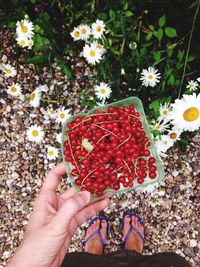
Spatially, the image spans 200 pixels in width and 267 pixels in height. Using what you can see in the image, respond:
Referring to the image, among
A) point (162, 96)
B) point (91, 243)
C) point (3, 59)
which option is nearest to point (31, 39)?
point (3, 59)

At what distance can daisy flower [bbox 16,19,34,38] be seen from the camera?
196cm

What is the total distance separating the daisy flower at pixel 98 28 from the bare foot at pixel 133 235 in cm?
103

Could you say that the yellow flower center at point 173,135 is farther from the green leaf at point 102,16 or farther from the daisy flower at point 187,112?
the green leaf at point 102,16

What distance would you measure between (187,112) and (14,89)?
1093 millimetres

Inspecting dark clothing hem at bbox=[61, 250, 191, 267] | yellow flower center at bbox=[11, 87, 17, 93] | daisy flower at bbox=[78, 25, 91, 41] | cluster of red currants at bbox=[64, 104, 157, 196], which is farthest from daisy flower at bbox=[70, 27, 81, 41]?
dark clothing hem at bbox=[61, 250, 191, 267]

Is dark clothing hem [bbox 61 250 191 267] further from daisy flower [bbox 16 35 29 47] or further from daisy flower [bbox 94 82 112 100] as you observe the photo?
daisy flower [bbox 16 35 29 47]

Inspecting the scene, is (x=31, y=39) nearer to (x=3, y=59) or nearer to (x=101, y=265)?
(x=3, y=59)

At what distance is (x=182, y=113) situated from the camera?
1.60 m

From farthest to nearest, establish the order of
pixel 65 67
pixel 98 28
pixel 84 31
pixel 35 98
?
pixel 35 98 → pixel 65 67 → pixel 84 31 → pixel 98 28

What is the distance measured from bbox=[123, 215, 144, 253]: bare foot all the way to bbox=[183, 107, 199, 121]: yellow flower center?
84 cm

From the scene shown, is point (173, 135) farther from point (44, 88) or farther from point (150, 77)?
point (44, 88)

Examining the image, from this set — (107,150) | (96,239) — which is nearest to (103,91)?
(107,150)

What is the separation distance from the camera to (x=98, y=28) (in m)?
1.83

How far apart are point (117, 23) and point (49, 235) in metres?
0.98
